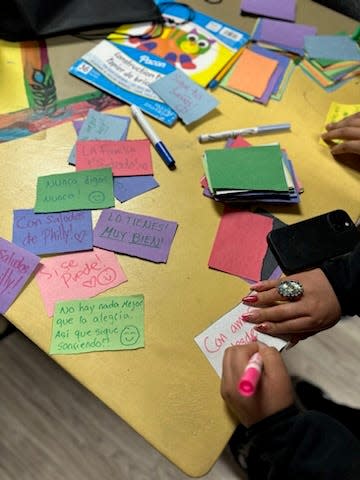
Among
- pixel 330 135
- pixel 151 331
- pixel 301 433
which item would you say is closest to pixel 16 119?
pixel 151 331

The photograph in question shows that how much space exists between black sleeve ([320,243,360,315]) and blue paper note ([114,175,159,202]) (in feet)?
1.05

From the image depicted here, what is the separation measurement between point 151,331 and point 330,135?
515 millimetres

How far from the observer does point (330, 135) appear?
895mm

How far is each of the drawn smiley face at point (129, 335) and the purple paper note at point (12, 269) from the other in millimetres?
167

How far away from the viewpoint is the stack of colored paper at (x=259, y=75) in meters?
0.95

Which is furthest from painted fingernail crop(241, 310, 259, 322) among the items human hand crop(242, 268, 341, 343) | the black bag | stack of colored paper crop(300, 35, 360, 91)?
the black bag

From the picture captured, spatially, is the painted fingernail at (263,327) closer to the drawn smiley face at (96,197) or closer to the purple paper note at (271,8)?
the drawn smiley face at (96,197)

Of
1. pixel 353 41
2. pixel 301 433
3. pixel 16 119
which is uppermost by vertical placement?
pixel 353 41

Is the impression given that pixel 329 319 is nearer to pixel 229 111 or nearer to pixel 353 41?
pixel 229 111

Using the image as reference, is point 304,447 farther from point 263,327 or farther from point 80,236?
point 80,236

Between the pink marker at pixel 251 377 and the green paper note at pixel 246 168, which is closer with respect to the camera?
the pink marker at pixel 251 377

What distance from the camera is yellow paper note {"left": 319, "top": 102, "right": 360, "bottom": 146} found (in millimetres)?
935

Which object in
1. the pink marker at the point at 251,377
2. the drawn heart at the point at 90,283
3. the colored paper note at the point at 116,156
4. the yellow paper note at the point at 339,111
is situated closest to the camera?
the pink marker at the point at 251,377

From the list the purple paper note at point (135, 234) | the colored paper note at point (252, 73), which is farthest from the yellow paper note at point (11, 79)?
the colored paper note at point (252, 73)
